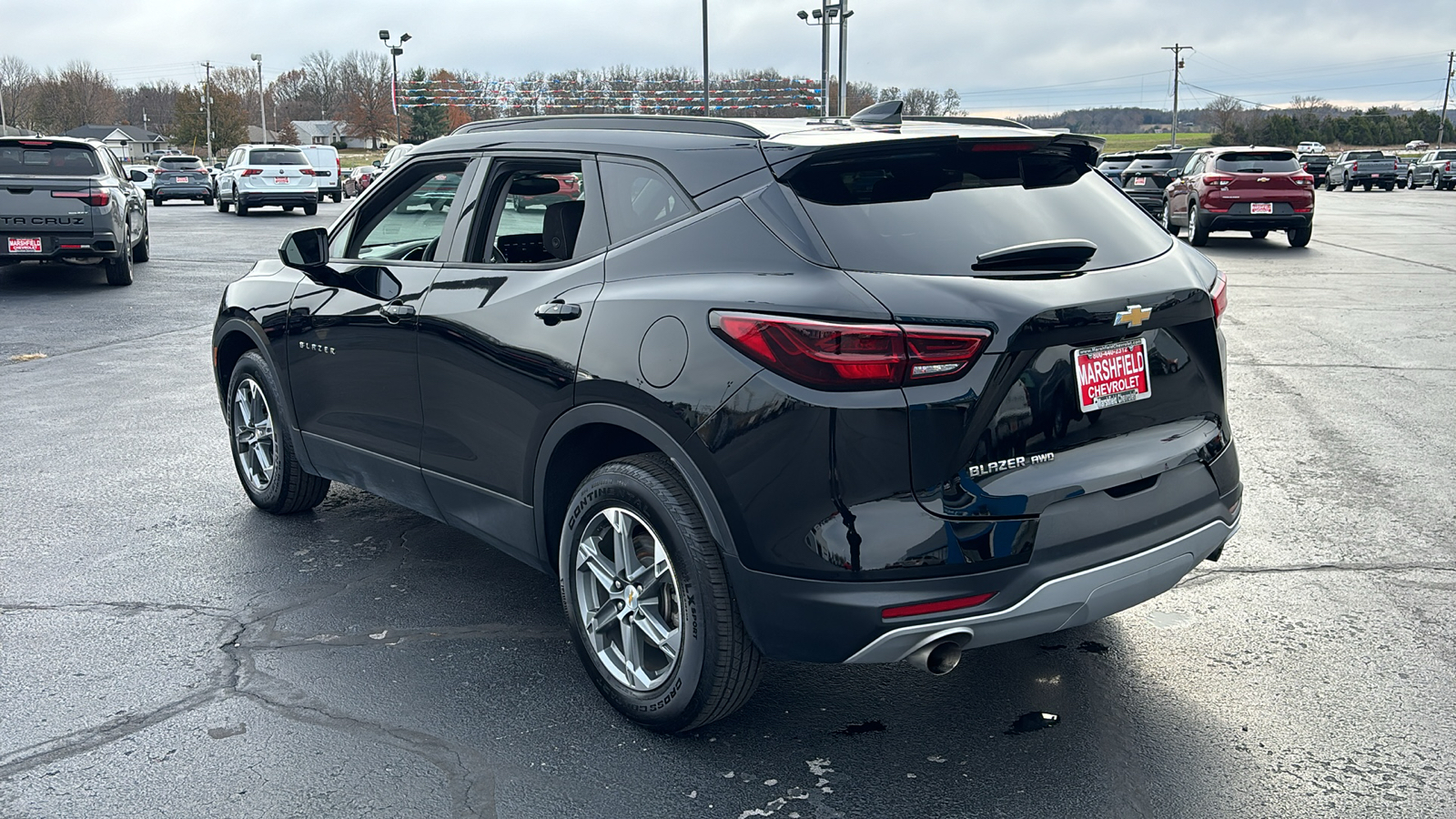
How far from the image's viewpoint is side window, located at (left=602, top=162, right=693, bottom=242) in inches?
138

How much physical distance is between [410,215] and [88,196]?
1149cm

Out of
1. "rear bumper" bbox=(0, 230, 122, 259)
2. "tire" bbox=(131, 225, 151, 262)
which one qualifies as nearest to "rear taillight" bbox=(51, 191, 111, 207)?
"rear bumper" bbox=(0, 230, 122, 259)

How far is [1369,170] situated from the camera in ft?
172

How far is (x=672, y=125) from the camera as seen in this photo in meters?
3.76

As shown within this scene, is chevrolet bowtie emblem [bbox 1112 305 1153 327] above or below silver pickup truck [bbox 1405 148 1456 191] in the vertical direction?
below

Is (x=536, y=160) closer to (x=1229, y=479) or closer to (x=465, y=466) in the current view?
(x=465, y=466)

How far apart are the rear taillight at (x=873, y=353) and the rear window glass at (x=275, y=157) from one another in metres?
33.5

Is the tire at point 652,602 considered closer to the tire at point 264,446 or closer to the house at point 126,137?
the tire at point 264,446

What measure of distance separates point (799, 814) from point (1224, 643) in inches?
71.3

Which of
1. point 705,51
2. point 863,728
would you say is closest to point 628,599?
point 863,728

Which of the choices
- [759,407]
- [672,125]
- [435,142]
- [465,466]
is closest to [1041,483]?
[759,407]

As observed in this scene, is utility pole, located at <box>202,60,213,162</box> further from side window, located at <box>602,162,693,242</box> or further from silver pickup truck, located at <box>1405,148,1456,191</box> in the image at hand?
side window, located at <box>602,162,693,242</box>

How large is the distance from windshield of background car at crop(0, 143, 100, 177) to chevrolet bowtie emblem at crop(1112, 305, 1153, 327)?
14.9 metres

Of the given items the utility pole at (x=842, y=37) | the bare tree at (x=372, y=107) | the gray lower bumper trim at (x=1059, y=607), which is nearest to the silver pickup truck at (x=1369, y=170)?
the utility pole at (x=842, y=37)
